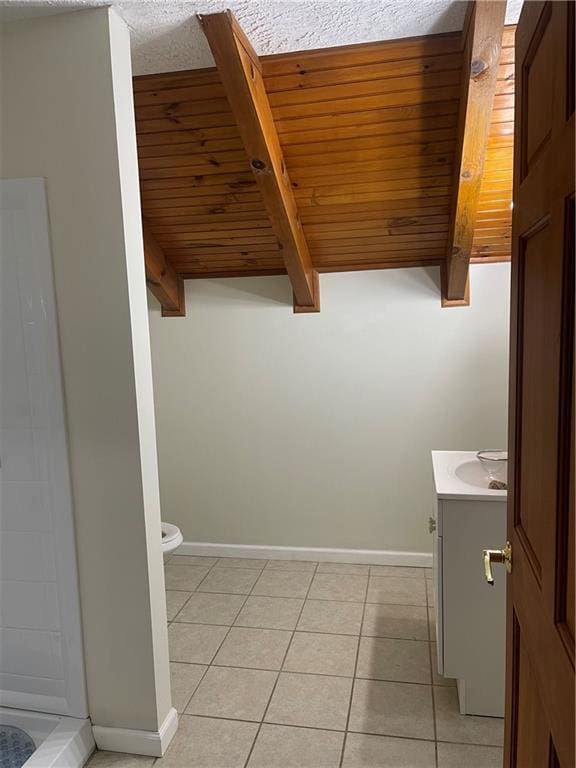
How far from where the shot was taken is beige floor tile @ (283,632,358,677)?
2396mm

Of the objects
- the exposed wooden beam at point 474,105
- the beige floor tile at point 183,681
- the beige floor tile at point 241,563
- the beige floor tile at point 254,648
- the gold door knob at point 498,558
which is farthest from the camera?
the beige floor tile at point 241,563

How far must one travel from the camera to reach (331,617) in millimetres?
2812

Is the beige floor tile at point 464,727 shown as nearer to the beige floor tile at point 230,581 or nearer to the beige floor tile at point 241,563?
the beige floor tile at point 230,581

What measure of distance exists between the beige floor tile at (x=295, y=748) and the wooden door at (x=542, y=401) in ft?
2.83

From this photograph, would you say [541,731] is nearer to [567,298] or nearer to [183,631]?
[567,298]

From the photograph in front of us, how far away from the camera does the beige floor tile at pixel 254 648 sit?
2.46m

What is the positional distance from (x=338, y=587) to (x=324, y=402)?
1043mm

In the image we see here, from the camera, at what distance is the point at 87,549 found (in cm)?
191

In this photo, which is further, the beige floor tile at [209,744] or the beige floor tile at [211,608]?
the beige floor tile at [211,608]

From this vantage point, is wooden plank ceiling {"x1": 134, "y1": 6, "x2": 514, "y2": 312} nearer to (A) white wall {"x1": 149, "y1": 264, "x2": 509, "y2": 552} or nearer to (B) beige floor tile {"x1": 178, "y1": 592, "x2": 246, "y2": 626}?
(A) white wall {"x1": 149, "y1": 264, "x2": 509, "y2": 552}

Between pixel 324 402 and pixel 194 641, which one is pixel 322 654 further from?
pixel 324 402

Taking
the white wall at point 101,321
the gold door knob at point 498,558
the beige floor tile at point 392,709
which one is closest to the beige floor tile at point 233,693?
the white wall at point 101,321

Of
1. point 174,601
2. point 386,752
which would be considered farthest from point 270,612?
point 386,752

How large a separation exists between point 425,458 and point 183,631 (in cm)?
161
